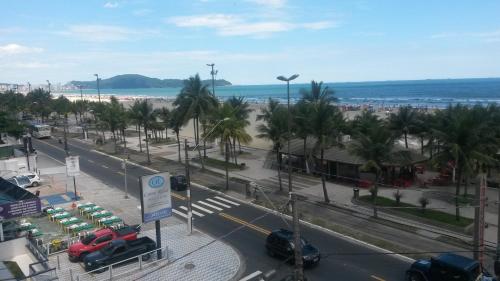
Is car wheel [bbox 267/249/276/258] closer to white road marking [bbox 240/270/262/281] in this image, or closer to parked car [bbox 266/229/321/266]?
parked car [bbox 266/229/321/266]

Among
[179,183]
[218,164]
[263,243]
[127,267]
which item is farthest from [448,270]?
[218,164]

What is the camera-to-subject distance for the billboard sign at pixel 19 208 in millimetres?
26234

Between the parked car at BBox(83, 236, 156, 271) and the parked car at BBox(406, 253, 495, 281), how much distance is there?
14864mm

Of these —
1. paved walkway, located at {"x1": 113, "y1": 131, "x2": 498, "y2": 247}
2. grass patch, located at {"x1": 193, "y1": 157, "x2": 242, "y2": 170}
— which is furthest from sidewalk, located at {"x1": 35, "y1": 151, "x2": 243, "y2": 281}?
grass patch, located at {"x1": 193, "y1": 157, "x2": 242, "y2": 170}

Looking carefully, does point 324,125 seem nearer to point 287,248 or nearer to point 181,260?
point 287,248

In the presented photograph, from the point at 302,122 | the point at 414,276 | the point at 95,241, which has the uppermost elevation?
the point at 302,122

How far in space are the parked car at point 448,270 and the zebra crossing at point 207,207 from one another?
18004mm

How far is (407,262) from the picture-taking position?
76.3 feet

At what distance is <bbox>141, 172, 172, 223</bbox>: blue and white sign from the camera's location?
963 inches

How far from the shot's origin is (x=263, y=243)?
26938mm

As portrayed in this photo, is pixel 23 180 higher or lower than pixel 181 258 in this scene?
higher

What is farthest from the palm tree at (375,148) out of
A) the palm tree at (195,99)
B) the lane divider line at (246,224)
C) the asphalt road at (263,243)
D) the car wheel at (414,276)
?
the palm tree at (195,99)

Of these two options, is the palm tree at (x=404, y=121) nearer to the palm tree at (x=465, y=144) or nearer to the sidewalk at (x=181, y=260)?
the palm tree at (x=465, y=144)

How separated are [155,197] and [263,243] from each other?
25.0 feet
